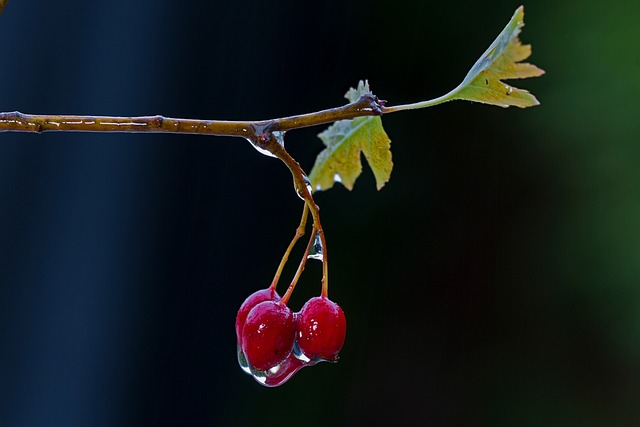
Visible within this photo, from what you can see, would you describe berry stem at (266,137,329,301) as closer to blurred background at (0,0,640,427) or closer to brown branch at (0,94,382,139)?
brown branch at (0,94,382,139)

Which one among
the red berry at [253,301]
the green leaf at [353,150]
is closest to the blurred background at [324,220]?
the green leaf at [353,150]

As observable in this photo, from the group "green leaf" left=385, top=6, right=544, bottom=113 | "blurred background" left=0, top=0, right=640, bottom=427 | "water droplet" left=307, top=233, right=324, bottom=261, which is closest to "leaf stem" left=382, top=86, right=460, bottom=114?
"green leaf" left=385, top=6, right=544, bottom=113

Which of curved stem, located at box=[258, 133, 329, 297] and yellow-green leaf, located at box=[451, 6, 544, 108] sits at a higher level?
yellow-green leaf, located at box=[451, 6, 544, 108]

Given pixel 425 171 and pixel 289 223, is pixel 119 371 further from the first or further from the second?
pixel 425 171

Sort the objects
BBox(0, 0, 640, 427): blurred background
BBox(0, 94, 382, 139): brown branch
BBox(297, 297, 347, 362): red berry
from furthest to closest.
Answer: BBox(0, 0, 640, 427): blurred background
BBox(297, 297, 347, 362): red berry
BBox(0, 94, 382, 139): brown branch

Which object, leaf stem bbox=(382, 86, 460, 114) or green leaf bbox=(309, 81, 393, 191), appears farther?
green leaf bbox=(309, 81, 393, 191)

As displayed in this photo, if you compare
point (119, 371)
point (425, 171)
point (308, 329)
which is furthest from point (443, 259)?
point (308, 329)
